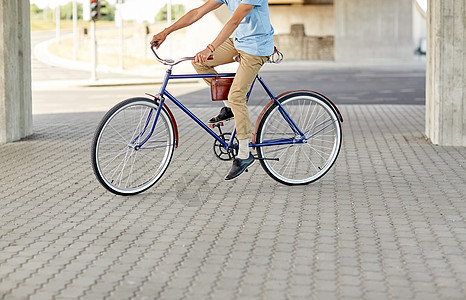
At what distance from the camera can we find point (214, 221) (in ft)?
19.9

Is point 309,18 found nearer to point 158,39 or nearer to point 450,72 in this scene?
point 450,72

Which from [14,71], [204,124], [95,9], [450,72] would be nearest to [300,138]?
[204,124]

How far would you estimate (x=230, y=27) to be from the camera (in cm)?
685

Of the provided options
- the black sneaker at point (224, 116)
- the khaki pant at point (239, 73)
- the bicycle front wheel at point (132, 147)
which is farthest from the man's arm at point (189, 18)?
the black sneaker at point (224, 116)

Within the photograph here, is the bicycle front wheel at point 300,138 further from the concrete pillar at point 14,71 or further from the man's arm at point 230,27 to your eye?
the concrete pillar at point 14,71

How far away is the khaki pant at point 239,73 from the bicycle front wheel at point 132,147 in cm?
50

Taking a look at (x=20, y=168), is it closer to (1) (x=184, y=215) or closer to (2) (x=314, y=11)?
(1) (x=184, y=215)

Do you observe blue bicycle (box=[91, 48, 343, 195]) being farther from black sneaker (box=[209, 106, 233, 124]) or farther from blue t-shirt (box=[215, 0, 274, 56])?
blue t-shirt (box=[215, 0, 274, 56])

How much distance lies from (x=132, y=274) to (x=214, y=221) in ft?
4.68

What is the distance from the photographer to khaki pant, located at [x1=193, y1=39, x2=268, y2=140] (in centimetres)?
707

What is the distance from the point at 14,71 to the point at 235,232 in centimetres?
595

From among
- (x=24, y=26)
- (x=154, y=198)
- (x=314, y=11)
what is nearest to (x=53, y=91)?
(x=24, y=26)

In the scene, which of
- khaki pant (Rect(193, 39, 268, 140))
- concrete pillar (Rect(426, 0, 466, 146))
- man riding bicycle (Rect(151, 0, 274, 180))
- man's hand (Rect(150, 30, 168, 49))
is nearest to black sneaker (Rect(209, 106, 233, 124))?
man riding bicycle (Rect(151, 0, 274, 180))

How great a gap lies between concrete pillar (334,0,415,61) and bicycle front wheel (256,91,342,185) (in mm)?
41184
